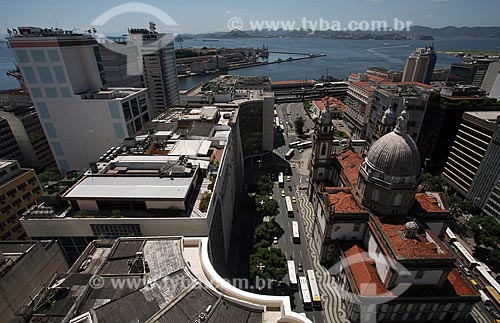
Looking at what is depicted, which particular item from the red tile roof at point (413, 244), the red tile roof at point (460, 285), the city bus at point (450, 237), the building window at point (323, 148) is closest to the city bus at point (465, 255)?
the city bus at point (450, 237)

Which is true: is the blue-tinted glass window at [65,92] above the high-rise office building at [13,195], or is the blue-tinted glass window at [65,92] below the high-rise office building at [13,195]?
above

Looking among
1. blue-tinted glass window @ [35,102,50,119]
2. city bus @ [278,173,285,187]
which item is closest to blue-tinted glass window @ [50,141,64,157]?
blue-tinted glass window @ [35,102,50,119]

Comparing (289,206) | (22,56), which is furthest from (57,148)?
(289,206)

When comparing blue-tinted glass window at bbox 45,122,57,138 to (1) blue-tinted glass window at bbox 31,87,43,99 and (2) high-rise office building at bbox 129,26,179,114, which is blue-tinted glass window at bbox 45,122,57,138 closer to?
(1) blue-tinted glass window at bbox 31,87,43,99

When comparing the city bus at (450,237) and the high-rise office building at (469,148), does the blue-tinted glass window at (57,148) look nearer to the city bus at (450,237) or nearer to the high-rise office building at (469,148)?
the city bus at (450,237)

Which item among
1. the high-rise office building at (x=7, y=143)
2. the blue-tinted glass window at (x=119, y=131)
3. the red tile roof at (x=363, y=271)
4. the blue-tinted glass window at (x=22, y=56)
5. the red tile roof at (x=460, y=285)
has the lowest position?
the red tile roof at (x=363, y=271)

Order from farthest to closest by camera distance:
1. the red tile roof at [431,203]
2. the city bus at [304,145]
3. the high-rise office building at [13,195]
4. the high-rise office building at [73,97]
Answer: the city bus at [304,145] → the high-rise office building at [73,97] → the high-rise office building at [13,195] → the red tile roof at [431,203]

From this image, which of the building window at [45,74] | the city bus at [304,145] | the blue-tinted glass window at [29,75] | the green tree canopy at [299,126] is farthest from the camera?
the green tree canopy at [299,126]

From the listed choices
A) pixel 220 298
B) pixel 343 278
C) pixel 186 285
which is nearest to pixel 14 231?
pixel 186 285

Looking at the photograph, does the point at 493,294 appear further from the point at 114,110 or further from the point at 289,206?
the point at 114,110
